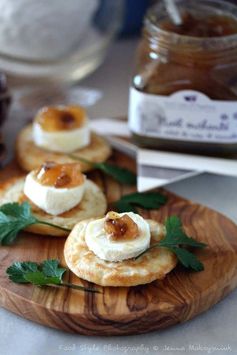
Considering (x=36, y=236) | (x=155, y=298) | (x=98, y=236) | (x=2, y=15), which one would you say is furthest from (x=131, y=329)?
(x=2, y=15)

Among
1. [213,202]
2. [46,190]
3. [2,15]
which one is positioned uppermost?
[2,15]

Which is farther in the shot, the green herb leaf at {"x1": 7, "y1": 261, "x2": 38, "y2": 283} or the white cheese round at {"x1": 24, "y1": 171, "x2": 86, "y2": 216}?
the white cheese round at {"x1": 24, "y1": 171, "x2": 86, "y2": 216}

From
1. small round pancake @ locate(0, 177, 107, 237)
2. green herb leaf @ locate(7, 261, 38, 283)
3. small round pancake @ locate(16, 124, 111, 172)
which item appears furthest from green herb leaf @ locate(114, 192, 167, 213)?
green herb leaf @ locate(7, 261, 38, 283)

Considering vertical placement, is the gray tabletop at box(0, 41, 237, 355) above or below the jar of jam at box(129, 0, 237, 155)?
below

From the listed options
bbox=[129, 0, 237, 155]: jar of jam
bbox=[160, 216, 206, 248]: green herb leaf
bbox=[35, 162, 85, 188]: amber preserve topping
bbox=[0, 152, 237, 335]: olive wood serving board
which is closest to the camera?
bbox=[0, 152, 237, 335]: olive wood serving board

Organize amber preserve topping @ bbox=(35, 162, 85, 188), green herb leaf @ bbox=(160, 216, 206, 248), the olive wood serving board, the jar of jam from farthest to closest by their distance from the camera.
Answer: the jar of jam → amber preserve topping @ bbox=(35, 162, 85, 188) → green herb leaf @ bbox=(160, 216, 206, 248) → the olive wood serving board

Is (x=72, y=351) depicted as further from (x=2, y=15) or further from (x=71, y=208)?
(x=2, y=15)

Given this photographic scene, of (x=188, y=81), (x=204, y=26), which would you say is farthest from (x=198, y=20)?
(x=188, y=81)

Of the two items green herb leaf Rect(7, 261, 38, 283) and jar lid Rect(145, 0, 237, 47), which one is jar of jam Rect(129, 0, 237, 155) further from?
green herb leaf Rect(7, 261, 38, 283)
